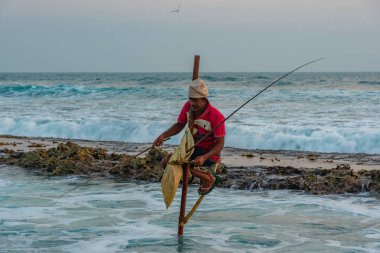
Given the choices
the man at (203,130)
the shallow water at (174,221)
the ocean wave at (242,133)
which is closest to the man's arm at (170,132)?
the man at (203,130)

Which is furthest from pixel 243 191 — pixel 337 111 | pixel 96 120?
pixel 337 111

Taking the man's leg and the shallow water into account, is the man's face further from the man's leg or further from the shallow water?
the shallow water

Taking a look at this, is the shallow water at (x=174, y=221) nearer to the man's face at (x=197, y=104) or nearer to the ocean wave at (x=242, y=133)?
the man's face at (x=197, y=104)

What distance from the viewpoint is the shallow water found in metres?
6.62

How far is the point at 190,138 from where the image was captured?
586 cm

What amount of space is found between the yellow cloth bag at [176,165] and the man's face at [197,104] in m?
0.22

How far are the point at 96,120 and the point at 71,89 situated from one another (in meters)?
23.5

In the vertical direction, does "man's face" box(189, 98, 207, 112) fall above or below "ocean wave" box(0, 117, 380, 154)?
above

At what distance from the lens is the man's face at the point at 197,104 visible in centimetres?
583

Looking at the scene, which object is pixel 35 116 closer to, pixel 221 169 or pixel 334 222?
pixel 221 169

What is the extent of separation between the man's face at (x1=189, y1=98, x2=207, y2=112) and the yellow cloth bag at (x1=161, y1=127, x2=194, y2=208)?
220mm

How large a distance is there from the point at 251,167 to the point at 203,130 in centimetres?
586

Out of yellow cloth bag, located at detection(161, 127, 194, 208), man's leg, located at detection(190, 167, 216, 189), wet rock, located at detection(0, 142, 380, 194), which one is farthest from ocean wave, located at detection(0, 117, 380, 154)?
yellow cloth bag, located at detection(161, 127, 194, 208)

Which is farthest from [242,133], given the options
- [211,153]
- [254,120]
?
[211,153]
